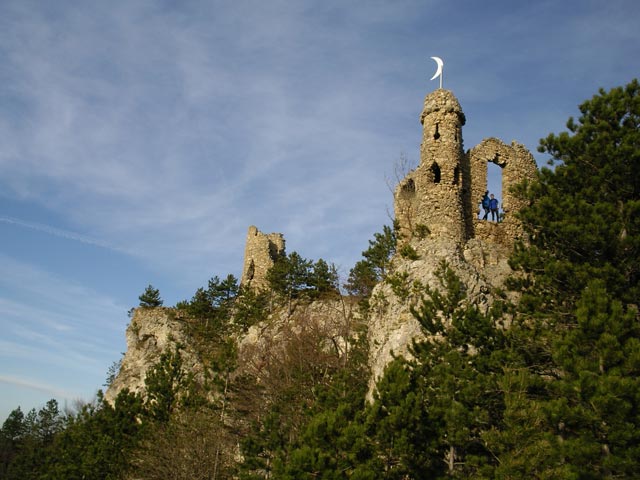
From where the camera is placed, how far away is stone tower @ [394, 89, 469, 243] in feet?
66.8

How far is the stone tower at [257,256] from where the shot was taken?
38.1 m

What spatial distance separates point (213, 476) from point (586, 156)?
17.0 meters

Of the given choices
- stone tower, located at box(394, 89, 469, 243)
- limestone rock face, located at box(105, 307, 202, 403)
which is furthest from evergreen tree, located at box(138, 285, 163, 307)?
stone tower, located at box(394, 89, 469, 243)

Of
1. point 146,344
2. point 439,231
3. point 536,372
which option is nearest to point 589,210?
point 536,372

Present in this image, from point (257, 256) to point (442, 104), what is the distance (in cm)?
2035

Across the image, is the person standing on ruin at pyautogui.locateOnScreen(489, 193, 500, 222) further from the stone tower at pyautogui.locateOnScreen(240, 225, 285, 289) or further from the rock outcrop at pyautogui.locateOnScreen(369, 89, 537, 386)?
the stone tower at pyautogui.locateOnScreen(240, 225, 285, 289)

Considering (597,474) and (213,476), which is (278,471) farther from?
(213,476)

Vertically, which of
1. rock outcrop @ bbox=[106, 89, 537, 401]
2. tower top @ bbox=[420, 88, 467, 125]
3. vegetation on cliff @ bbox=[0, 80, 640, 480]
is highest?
tower top @ bbox=[420, 88, 467, 125]

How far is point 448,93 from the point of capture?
73.6 ft

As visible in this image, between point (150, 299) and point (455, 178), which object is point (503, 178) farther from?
point (150, 299)

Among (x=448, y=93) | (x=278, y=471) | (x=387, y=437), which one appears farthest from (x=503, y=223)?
(x=278, y=471)

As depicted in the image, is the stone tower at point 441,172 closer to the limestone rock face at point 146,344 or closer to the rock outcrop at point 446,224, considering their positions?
the rock outcrop at point 446,224

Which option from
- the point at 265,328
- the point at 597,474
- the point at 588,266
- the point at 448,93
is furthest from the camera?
the point at 265,328

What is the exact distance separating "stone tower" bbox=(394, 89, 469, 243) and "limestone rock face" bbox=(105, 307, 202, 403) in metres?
18.2
